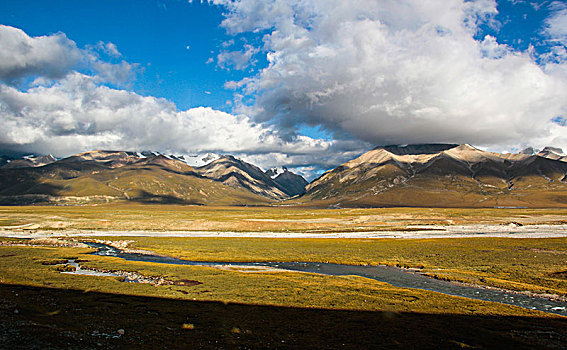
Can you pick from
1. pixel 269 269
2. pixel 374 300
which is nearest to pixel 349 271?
pixel 269 269

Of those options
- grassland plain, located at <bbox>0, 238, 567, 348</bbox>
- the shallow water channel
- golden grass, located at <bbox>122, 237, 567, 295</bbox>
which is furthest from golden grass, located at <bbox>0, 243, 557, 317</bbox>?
golden grass, located at <bbox>122, 237, 567, 295</bbox>

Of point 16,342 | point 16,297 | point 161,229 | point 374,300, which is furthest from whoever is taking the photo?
point 161,229

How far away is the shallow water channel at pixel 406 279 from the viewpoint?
33438 mm

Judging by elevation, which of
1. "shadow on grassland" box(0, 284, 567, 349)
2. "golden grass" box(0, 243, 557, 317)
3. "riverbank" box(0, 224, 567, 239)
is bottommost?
"riverbank" box(0, 224, 567, 239)

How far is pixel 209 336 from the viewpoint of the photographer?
22.0 meters

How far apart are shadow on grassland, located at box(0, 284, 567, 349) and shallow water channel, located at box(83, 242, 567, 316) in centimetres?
610

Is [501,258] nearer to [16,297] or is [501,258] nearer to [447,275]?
[447,275]

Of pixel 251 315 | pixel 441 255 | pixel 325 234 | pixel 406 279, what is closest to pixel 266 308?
pixel 251 315

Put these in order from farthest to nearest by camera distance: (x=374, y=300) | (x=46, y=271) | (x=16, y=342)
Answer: (x=46, y=271), (x=374, y=300), (x=16, y=342)

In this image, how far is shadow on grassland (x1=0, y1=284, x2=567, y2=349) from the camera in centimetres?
2072

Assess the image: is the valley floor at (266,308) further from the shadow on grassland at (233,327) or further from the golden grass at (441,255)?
the golden grass at (441,255)

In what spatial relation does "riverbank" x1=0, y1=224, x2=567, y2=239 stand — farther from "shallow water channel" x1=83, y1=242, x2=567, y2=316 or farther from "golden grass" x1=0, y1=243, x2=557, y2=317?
"golden grass" x1=0, y1=243, x2=557, y2=317

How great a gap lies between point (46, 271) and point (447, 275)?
54.1 meters

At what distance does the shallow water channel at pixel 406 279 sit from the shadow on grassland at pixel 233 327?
6101 millimetres
